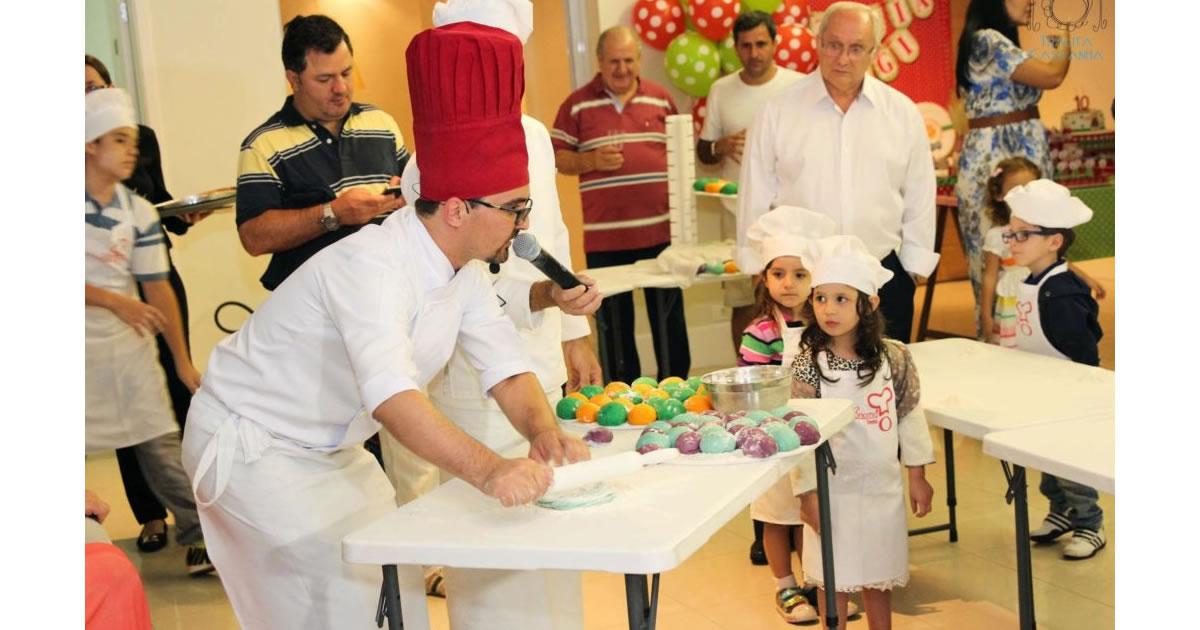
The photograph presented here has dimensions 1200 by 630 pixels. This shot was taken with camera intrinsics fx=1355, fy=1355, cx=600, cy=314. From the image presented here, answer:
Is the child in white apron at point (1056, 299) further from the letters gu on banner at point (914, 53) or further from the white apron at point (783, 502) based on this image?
the letters gu on banner at point (914, 53)

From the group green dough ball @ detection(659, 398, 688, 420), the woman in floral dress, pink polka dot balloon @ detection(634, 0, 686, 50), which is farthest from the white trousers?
pink polka dot balloon @ detection(634, 0, 686, 50)

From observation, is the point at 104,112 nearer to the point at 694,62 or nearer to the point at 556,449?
the point at 556,449

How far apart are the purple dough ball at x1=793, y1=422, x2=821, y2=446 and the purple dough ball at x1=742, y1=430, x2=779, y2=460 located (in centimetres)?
8

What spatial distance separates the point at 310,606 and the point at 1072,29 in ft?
17.5

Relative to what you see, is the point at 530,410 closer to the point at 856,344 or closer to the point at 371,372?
the point at 371,372

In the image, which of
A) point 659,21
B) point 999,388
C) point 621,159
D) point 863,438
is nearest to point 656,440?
point 863,438

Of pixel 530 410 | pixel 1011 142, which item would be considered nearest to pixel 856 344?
pixel 530 410

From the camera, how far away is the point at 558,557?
1.95 meters

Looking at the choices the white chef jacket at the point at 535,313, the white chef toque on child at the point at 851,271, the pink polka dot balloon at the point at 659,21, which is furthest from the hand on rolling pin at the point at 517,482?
the pink polka dot balloon at the point at 659,21

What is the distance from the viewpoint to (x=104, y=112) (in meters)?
4.32

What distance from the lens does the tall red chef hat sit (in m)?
2.31

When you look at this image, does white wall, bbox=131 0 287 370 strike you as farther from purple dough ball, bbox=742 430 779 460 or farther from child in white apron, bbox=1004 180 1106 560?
purple dough ball, bbox=742 430 779 460

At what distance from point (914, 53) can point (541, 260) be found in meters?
5.24

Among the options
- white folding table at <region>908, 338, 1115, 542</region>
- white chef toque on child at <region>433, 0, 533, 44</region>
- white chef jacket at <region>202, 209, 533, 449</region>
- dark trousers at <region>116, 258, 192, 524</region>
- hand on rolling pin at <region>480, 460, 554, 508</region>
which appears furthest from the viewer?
dark trousers at <region>116, 258, 192, 524</region>
